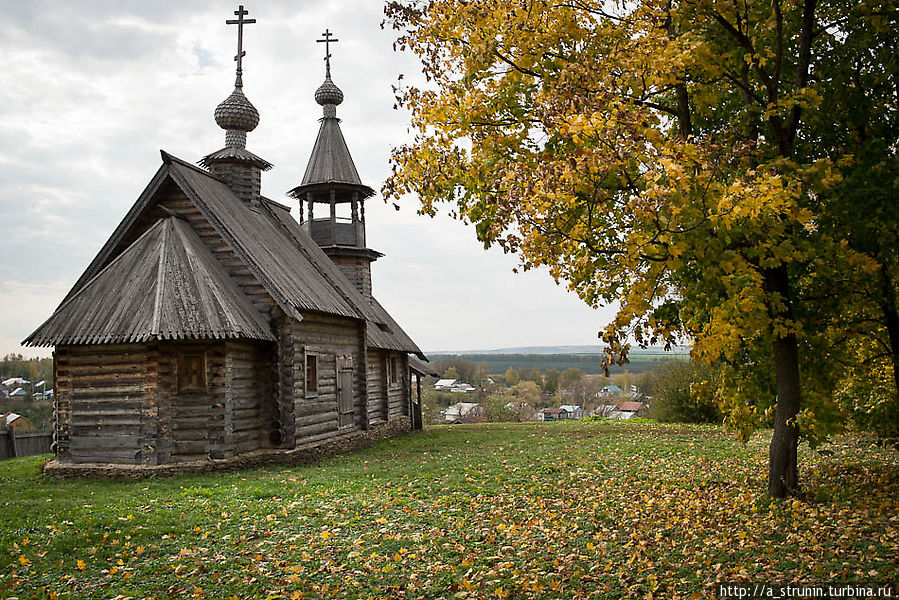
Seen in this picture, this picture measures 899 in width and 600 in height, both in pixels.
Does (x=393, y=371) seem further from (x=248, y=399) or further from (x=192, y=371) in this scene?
(x=192, y=371)

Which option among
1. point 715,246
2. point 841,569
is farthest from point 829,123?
point 841,569

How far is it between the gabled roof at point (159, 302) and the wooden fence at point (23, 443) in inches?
280

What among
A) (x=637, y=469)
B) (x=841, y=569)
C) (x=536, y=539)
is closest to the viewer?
(x=841, y=569)

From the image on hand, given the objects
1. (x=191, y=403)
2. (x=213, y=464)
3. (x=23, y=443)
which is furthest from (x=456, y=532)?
(x=23, y=443)

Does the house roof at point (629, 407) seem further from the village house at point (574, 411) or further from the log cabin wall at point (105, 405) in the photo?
the log cabin wall at point (105, 405)

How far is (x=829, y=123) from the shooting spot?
28.8 feet

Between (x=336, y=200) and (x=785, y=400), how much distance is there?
21967 mm

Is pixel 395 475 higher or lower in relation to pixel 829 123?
lower

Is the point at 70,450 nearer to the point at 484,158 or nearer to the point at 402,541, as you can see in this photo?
the point at 402,541

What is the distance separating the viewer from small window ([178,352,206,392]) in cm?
1513

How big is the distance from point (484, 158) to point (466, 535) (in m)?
5.13

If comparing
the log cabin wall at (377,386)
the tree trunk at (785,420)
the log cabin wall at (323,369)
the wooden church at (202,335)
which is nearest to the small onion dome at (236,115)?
the wooden church at (202,335)

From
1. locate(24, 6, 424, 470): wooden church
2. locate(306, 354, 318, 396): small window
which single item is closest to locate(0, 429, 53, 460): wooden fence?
locate(24, 6, 424, 470): wooden church

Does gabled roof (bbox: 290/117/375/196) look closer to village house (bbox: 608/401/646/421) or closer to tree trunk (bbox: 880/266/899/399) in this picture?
tree trunk (bbox: 880/266/899/399)
